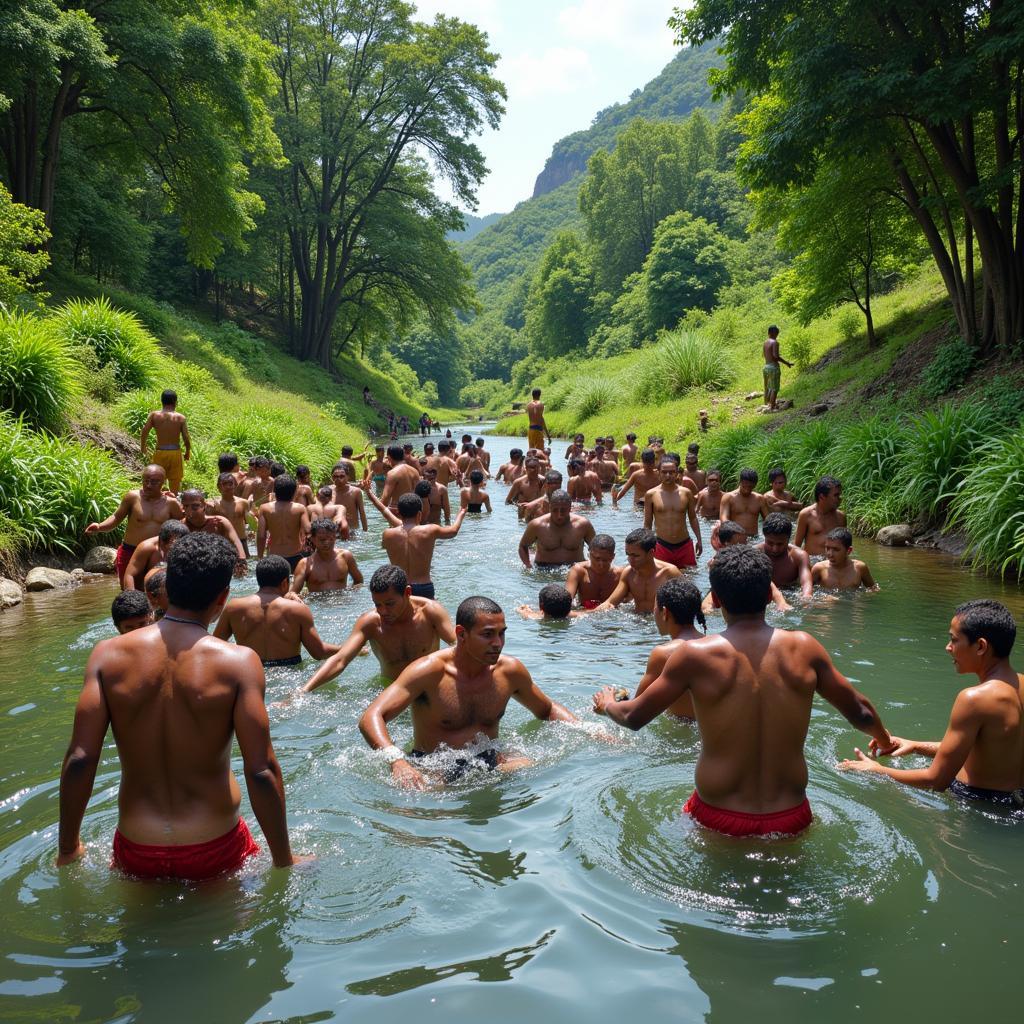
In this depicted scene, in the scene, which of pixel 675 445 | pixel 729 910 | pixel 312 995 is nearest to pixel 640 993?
pixel 729 910

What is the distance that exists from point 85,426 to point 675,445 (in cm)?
1590

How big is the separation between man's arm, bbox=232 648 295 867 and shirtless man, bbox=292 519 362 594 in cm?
579

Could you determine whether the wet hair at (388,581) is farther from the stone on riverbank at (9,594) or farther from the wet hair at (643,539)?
the stone on riverbank at (9,594)

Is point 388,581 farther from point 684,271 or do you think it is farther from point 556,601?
point 684,271

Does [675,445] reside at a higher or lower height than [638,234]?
lower

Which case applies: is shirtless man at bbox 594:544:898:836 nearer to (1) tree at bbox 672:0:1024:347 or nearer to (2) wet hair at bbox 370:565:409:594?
(2) wet hair at bbox 370:565:409:594

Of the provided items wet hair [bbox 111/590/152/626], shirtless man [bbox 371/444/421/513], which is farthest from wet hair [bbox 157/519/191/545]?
shirtless man [bbox 371/444/421/513]

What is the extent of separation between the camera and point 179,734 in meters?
3.21

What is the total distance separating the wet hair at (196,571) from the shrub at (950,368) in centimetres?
1591

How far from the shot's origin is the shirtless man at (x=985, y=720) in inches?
163

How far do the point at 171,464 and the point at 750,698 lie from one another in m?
11.2

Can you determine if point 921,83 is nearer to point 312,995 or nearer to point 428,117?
point 312,995

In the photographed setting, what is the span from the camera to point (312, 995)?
10.4 ft

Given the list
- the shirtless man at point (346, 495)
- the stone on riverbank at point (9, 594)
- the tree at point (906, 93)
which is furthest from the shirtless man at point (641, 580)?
the tree at point (906, 93)
